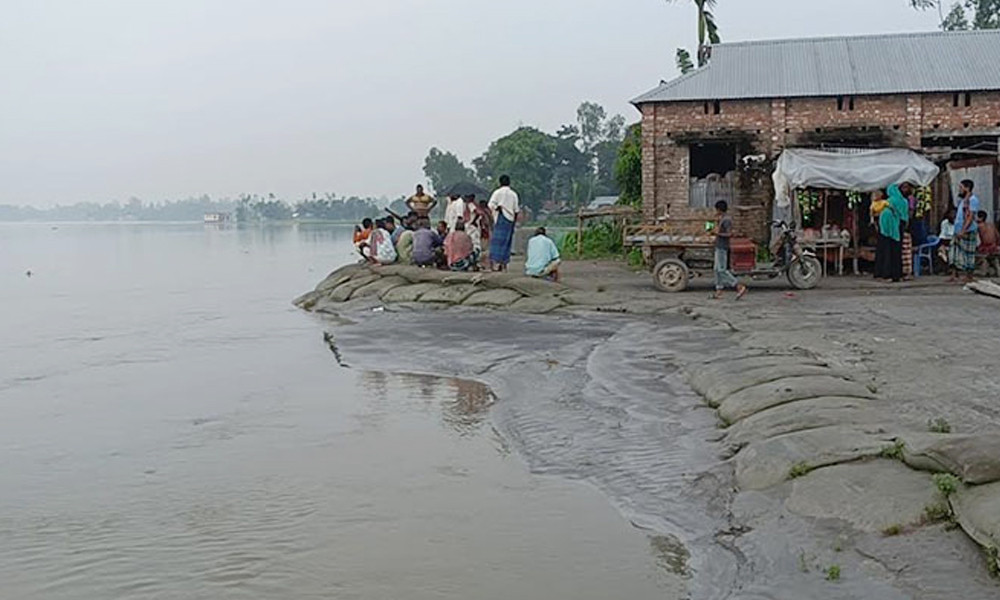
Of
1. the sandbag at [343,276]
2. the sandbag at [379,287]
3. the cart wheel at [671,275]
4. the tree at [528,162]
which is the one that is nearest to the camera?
the cart wheel at [671,275]

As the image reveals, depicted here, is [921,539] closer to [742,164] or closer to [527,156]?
[742,164]

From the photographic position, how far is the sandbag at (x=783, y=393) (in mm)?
6996

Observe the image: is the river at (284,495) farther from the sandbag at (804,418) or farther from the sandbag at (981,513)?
the sandbag at (981,513)

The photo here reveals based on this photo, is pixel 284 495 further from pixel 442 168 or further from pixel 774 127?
pixel 442 168

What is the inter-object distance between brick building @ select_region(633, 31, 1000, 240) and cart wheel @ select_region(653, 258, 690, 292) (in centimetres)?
403

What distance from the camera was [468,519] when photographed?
20.1 feet

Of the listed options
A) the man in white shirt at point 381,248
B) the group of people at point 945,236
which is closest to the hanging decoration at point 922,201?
the group of people at point 945,236

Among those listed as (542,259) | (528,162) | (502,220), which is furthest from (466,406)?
(528,162)

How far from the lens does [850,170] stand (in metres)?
17.4

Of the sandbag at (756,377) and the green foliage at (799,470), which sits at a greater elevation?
the sandbag at (756,377)

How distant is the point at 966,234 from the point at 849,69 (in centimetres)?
606

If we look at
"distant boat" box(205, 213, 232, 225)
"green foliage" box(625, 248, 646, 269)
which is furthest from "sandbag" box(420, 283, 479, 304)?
"distant boat" box(205, 213, 232, 225)

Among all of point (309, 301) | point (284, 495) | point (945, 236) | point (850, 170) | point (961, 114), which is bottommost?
point (284, 495)

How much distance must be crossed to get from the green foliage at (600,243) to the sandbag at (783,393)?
1879 centimetres
